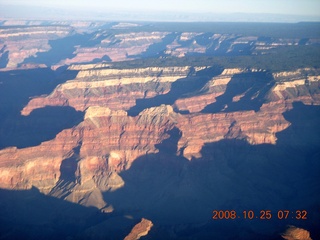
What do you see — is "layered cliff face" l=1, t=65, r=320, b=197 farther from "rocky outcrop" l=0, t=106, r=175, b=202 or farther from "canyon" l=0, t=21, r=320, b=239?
"canyon" l=0, t=21, r=320, b=239

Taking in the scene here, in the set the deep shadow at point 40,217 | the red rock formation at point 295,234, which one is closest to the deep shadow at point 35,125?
the deep shadow at point 40,217

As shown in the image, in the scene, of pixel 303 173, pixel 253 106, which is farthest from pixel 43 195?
pixel 253 106

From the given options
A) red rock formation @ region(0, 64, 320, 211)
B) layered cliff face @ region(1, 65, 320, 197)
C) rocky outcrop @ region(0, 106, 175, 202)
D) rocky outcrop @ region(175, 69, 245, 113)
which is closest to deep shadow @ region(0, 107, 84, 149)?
layered cliff face @ region(1, 65, 320, 197)

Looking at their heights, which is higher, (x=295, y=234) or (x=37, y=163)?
(x=295, y=234)

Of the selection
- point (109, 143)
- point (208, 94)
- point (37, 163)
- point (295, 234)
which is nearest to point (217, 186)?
point (109, 143)

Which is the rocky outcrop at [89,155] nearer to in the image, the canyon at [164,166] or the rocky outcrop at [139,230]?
the canyon at [164,166]

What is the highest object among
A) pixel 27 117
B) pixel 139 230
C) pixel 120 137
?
pixel 120 137
